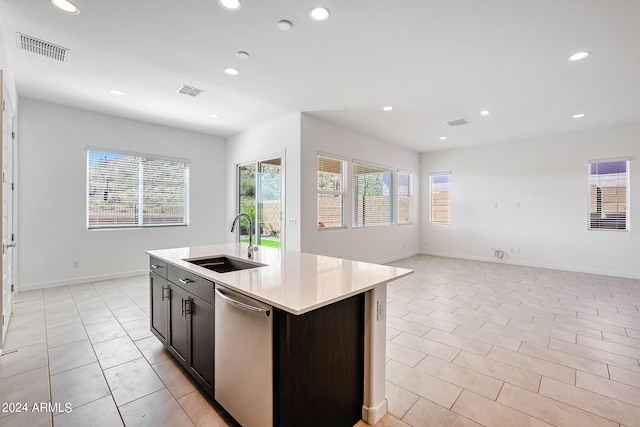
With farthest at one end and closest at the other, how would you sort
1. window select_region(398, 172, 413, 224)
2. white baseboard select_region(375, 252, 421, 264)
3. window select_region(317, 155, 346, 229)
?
window select_region(398, 172, 413, 224) → white baseboard select_region(375, 252, 421, 264) → window select_region(317, 155, 346, 229)

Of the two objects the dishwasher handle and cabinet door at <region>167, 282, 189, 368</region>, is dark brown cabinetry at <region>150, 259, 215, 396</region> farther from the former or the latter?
the dishwasher handle

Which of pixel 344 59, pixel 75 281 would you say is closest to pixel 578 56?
Answer: pixel 344 59

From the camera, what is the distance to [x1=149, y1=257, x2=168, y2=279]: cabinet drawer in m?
2.34

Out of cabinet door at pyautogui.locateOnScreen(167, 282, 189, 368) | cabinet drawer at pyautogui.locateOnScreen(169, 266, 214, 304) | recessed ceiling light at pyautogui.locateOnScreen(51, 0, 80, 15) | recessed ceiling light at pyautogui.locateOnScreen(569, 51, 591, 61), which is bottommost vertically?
cabinet door at pyautogui.locateOnScreen(167, 282, 189, 368)

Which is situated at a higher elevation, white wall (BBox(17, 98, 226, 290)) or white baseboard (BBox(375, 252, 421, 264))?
white wall (BBox(17, 98, 226, 290))

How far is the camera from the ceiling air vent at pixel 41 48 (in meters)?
2.72

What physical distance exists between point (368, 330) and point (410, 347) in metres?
1.22

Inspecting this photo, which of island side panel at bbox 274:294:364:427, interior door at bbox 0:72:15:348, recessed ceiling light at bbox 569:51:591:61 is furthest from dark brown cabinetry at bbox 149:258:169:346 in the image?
recessed ceiling light at bbox 569:51:591:61

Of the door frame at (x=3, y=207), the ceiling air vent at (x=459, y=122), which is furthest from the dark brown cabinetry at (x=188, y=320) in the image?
the ceiling air vent at (x=459, y=122)

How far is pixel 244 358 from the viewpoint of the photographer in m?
1.50

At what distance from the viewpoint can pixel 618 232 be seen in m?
5.37

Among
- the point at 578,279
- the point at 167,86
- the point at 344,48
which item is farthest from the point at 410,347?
the point at 578,279

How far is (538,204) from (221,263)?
265 inches

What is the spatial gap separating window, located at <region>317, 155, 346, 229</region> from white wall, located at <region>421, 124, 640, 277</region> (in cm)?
351
